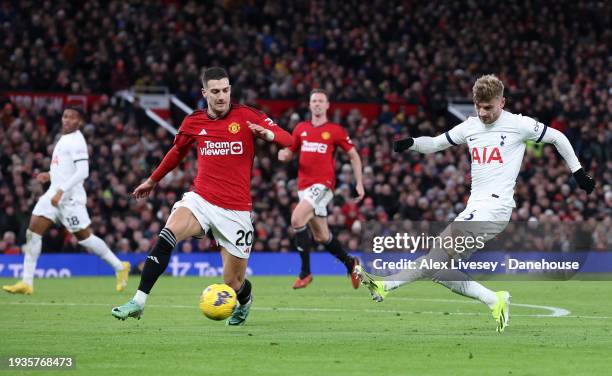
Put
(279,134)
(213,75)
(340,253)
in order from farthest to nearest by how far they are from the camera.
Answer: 1. (340,253)
2. (213,75)
3. (279,134)

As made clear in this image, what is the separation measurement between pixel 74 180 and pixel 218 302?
7.65 m

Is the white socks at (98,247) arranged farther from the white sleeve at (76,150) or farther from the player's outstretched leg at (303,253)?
the player's outstretched leg at (303,253)

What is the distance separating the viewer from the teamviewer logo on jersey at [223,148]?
11828 millimetres

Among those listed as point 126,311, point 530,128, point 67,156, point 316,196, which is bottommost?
point 126,311

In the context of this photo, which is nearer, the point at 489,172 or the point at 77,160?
the point at 489,172

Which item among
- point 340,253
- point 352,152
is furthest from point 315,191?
point 340,253

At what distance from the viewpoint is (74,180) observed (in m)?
18.2

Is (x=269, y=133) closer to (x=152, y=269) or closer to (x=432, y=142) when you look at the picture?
(x=152, y=269)

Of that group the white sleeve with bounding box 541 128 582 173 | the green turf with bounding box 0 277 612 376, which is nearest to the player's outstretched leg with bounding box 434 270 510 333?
the green turf with bounding box 0 277 612 376

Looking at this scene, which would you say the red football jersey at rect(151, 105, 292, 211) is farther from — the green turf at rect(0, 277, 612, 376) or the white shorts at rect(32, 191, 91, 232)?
the white shorts at rect(32, 191, 91, 232)

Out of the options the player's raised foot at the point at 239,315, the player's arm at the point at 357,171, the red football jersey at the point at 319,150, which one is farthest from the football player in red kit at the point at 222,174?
the red football jersey at the point at 319,150

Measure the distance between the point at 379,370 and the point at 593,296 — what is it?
9.76 meters

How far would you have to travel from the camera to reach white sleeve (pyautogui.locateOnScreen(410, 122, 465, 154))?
1203 cm

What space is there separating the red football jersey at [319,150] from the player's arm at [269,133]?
7.84m
